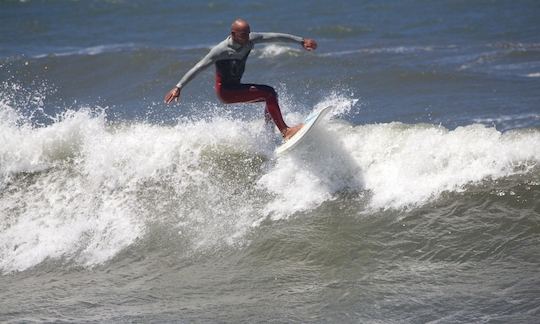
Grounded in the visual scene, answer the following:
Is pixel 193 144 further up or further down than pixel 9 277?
further up

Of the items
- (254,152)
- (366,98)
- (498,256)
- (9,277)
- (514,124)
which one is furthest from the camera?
(366,98)

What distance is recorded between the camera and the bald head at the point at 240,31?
8641 millimetres

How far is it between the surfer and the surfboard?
12 cm

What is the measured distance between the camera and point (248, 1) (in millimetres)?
26250

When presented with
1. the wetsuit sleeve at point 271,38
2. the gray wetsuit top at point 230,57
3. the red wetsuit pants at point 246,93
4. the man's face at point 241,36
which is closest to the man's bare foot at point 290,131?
the red wetsuit pants at point 246,93

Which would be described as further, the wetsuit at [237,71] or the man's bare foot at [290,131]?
the man's bare foot at [290,131]

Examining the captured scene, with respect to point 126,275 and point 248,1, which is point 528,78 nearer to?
point 126,275

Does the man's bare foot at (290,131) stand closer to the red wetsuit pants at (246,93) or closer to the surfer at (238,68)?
the surfer at (238,68)

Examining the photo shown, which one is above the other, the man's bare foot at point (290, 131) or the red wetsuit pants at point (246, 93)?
the red wetsuit pants at point (246, 93)

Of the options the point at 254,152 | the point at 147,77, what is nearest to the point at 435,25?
the point at 147,77

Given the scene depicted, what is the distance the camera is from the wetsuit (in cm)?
886

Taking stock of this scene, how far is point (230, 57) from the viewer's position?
29.3 ft

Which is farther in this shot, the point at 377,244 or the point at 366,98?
the point at 366,98

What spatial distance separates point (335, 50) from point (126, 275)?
1138 centimetres
